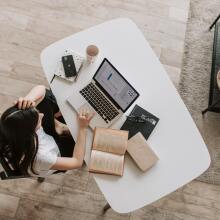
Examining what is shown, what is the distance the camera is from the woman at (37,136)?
1.39 meters

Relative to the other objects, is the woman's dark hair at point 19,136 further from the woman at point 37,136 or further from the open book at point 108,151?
the open book at point 108,151

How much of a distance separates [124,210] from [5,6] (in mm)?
1943

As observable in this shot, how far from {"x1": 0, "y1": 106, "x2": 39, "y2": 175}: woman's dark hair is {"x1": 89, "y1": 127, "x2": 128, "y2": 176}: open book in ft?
0.98

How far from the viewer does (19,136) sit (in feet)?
4.58

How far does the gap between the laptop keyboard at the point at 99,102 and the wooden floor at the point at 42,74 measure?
0.68 meters

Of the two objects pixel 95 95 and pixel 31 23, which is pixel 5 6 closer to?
pixel 31 23

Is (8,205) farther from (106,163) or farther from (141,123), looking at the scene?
(141,123)

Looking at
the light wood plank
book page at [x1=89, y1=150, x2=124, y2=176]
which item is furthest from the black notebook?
the light wood plank

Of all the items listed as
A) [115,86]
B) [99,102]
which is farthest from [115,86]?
[99,102]

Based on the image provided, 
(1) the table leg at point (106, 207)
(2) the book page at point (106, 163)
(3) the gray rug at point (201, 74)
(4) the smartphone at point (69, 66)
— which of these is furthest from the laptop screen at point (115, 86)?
(3) the gray rug at point (201, 74)

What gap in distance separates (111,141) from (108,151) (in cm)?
5

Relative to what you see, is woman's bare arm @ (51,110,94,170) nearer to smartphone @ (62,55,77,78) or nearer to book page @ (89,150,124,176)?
book page @ (89,150,124,176)

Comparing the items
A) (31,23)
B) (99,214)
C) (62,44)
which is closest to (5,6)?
(31,23)

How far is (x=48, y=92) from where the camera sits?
184 centimetres
